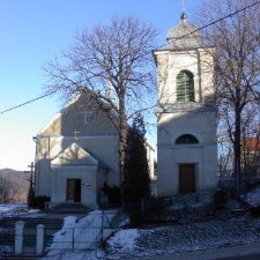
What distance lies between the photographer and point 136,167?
90.2 ft

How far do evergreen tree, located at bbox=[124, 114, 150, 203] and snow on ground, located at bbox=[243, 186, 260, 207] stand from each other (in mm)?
5997

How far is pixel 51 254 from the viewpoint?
1833 centimetres

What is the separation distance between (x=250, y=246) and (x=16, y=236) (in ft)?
32.0

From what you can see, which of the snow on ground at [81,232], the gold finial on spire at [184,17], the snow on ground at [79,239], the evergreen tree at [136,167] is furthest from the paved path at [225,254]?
the gold finial on spire at [184,17]

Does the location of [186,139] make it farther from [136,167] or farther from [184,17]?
[184,17]

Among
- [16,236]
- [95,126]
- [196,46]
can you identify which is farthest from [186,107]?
[16,236]

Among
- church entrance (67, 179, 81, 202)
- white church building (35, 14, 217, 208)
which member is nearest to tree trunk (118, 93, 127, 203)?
white church building (35, 14, 217, 208)

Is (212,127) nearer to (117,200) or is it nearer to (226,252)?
(117,200)

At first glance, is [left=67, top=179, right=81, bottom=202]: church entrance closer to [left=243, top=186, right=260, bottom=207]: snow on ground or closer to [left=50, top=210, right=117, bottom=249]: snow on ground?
[left=50, top=210, right=117, bottom=249]: snow on ground

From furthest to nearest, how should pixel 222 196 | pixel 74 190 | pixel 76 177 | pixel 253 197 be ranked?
1. pixel 74 190
2. pixel 76 177
3. pixel 222 196
4. pixel 253 197

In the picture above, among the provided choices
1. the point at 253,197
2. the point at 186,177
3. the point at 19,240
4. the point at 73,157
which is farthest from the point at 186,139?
the point at 19,240

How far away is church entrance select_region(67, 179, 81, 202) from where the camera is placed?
3105 centimetres

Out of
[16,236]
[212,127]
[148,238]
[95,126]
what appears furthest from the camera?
[95,126]

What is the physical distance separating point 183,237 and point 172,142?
12313 millimetres
